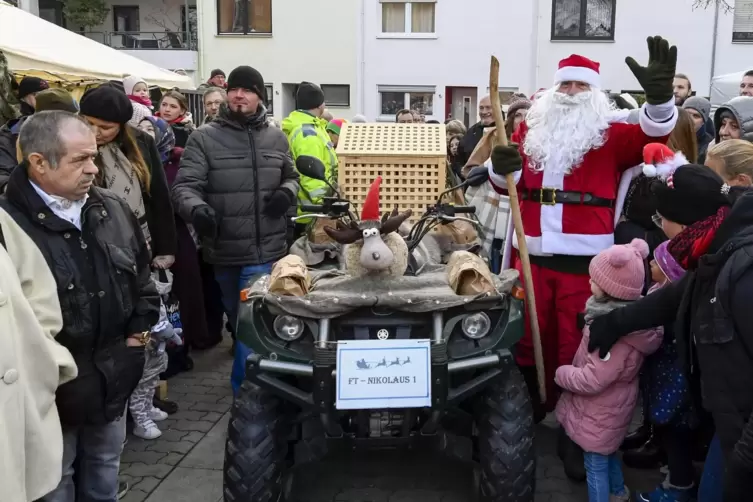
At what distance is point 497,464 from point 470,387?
36 centimetres

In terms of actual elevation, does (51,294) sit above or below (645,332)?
above

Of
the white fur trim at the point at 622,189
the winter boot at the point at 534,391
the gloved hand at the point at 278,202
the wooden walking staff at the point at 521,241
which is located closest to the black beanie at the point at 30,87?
the gloved hand at the point at 278,202

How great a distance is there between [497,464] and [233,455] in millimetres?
1135

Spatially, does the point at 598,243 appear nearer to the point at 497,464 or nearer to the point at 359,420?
the point at 497,464

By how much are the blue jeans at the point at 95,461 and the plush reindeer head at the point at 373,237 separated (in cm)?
122

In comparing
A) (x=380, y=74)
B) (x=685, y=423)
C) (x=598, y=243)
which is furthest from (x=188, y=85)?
(x=685, y=423)

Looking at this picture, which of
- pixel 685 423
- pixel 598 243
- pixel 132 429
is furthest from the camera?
pixel 132 429

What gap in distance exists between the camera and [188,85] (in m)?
13.3

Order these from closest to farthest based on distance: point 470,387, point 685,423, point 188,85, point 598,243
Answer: point 470,387 → point 685,423 → point 598,243 → point 188,85

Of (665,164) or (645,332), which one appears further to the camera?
(665,164)

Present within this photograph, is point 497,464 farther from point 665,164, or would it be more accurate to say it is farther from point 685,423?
point 665,164

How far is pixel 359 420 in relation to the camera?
10.3 ft

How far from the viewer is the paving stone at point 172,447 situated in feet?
13.7

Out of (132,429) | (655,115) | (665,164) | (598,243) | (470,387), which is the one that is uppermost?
(655,115)
